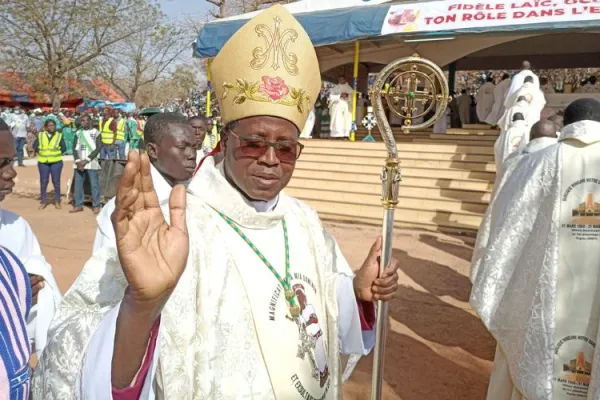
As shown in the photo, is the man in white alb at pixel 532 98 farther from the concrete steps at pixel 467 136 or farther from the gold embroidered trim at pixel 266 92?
the gold embroidered trim at pixel 266 92

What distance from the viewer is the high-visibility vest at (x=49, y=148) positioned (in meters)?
10.8

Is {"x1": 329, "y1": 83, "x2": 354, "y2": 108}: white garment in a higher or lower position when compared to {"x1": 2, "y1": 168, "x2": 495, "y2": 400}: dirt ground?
higher

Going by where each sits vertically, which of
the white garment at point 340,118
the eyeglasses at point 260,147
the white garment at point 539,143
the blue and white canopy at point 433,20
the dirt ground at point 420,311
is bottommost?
the dirt ground at point 420,311

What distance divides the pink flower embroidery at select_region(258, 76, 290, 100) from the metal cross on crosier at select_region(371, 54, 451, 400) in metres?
0.35

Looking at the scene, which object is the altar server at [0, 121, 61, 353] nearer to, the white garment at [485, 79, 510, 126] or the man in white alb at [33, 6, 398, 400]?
the man in white alb at [33, 6, 398, 400]

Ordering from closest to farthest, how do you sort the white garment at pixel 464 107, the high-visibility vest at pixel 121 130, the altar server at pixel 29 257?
1. the altar server at pixel 29 257
2. the high-visibility vest at pixel 121 130
3. the white garment at pixel 464 107

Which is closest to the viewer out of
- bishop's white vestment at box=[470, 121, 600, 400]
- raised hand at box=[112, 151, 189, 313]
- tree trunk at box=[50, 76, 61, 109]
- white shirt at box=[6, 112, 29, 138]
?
raised hand at box=[112, 151, 189, 313]

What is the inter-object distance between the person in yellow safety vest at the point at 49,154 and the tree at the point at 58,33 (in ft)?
46.9

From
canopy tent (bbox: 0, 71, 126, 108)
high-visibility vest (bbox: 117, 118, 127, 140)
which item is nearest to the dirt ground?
high-visibility vest (bbox: 117, 118, 127, 140)

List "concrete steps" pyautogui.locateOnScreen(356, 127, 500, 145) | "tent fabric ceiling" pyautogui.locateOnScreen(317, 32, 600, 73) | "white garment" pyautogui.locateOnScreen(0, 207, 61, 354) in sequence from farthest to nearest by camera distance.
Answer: "tent fabric ceiling" pyautogui.locateOnScreen(317, 32, 600, 73)
"concrete steps" pyautogui.locateOnScreen(356, 127, 500, 145)
"white garment" pyautogui.locateOnScreen(0, 207, 61, 354)

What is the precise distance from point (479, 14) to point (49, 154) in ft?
32.3

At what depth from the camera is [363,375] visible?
4.43 meters


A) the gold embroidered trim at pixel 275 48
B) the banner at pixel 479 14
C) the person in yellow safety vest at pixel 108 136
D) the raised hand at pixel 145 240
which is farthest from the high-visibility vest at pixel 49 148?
the raised hand at pixel 145 240

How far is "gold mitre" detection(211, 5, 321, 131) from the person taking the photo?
1910 millimetres
